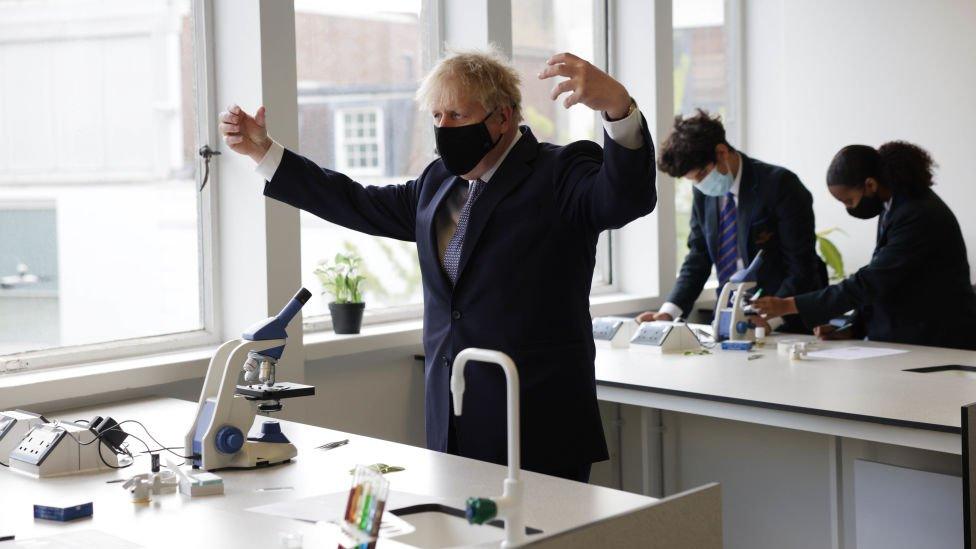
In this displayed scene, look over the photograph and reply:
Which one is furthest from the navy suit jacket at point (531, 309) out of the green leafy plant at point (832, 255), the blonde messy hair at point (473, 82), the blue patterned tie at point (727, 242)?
the green leafy plant at point (832, 255)

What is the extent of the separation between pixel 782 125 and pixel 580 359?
4.07 metres

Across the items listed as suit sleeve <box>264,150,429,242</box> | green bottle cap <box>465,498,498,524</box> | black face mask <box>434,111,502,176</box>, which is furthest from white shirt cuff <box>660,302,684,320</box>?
green bottle cap <box>465,498,498,524</box>

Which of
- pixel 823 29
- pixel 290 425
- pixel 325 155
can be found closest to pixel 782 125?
pixel 823 29

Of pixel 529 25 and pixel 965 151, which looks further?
pixel 965 151

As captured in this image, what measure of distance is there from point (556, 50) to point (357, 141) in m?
1.47

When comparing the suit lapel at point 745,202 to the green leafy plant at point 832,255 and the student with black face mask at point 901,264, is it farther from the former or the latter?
the green leafy plant at point 832,255

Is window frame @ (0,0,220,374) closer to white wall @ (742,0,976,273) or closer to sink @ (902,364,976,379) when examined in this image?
sink @ (902,364,976,379)

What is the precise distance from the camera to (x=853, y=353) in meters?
3.89

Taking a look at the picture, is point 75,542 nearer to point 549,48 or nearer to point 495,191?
point 495,191

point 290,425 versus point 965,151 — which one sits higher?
point 965,151

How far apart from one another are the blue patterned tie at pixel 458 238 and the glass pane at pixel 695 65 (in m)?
3.20

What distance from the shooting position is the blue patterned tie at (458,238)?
2.65 meters

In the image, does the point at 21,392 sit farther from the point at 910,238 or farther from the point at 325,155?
the point at 910,238

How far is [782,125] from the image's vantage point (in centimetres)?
627
